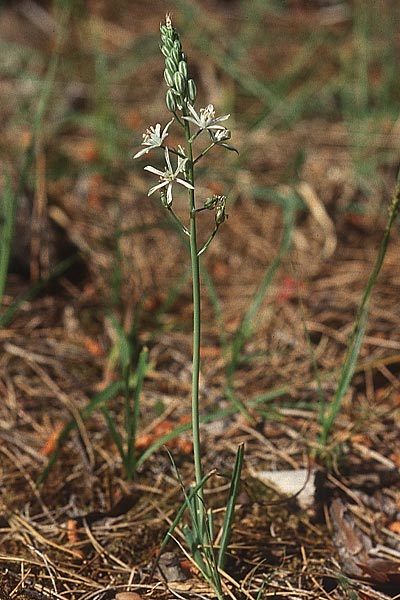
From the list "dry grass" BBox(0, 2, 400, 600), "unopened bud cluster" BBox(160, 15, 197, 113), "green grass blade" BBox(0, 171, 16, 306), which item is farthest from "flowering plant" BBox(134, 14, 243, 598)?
"green grass blade" BBox(0, 171, 16, 306)

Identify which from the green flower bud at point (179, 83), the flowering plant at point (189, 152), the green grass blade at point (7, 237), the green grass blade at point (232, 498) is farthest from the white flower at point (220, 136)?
the green grass blade at point (7, 237)

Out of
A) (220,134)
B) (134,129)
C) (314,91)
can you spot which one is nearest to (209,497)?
(220,134)

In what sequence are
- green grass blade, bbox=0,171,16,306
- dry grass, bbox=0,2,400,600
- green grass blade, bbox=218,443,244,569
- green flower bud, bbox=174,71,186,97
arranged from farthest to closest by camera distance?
1. green grass blade, bbox=0,171,16,306
2. dry grass, bbox=0,2,400,600
3. green grass blade, bbox=218,443,244,569
4. green flower bud, bbox=174,71,186,97

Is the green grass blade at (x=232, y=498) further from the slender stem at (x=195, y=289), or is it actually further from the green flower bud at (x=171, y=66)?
the green flower bud at (x=171, y=66)

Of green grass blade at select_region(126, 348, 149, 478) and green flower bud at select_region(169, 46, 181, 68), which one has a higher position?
green flower bud at select_region(169, 46, 181, 68)

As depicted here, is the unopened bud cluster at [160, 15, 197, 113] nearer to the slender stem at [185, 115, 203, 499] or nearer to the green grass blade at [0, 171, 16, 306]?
the slender stem at [185, 115, 203, 499]

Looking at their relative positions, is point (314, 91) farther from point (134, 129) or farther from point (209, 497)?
point (209, 497)

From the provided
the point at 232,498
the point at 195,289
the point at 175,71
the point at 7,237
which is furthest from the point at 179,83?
the point at 7,237

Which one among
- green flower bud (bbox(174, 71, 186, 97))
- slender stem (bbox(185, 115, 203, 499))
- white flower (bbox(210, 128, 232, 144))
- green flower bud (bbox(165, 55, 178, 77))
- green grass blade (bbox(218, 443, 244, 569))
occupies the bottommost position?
green grass blade (bbox(218, 443, 244, 569))
